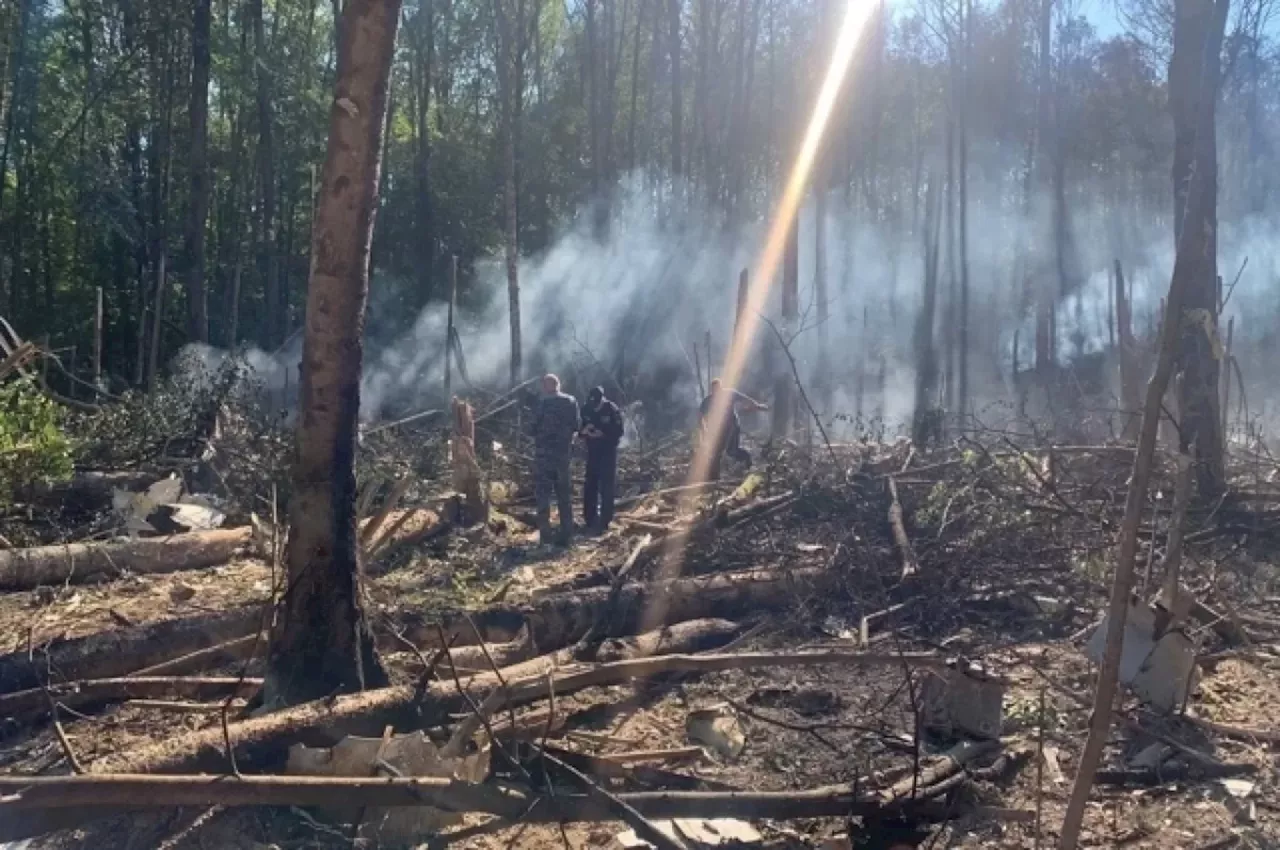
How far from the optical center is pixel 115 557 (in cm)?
861

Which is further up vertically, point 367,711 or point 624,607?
point 367,711

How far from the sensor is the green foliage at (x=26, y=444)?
29.7 feet

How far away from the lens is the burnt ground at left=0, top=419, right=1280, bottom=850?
4.25 metres

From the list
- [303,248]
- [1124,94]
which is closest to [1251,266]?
[1124,94]

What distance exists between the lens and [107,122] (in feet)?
79.1

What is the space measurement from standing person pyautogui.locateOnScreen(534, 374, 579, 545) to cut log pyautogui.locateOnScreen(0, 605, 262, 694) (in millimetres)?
4444

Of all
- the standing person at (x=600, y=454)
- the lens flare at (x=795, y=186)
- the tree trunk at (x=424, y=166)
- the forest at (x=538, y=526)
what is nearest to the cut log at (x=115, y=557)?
the forest at (x=538, y=526)

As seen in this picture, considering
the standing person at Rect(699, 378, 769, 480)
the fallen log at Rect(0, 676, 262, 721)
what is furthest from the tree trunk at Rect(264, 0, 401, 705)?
the standing person at Rect(699, 378, 769, 480)

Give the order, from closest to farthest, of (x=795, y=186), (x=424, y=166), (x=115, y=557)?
(x=115, y=557) < (x=424, y=166) < (x=795, y=186)

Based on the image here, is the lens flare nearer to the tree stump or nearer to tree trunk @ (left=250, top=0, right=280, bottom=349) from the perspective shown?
the tree stump

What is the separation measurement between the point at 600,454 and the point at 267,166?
18.2 metres

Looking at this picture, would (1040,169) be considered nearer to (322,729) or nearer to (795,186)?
(795,186)

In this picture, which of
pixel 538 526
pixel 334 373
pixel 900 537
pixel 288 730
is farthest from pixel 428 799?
pixel 538 526

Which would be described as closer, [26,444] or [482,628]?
[482,628]
